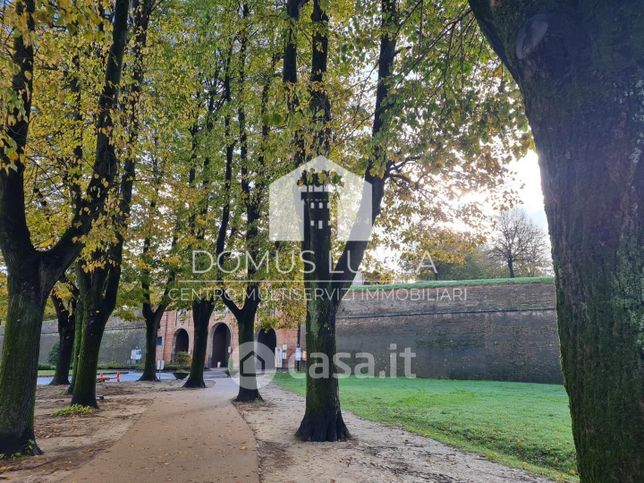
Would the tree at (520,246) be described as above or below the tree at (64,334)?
above

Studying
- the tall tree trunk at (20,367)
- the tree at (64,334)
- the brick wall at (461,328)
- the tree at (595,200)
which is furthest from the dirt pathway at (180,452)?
the brick wall at (461,328)

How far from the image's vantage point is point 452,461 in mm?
7328

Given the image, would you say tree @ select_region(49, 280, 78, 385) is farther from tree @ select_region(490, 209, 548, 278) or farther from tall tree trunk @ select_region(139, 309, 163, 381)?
tree @ select_region(490, 209, 548, 278)

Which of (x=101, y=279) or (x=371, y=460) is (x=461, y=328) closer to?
(x=101, y=279)

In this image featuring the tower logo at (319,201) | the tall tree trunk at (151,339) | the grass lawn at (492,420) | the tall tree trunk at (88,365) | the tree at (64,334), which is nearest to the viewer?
the grass lawn at (492,420)

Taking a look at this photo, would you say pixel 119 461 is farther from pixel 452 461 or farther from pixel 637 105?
pixel 637 105

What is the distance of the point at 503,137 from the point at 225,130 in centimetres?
976

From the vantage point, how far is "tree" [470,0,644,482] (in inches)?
86.0

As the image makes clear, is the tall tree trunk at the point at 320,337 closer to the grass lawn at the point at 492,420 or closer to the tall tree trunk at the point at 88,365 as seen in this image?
the grass lawn at the point at 492,420

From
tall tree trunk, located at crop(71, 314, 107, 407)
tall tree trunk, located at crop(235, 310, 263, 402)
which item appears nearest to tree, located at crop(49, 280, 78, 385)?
tall tree trunk, located at crop(71, 314, 107, 407)

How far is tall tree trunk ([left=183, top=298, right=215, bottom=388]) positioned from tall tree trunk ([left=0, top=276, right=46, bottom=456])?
36.2 ft

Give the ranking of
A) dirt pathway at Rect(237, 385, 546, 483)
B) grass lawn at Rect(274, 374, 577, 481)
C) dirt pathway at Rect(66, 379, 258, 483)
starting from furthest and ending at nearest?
grass lawn at Rect(274, 374, 577, 481), dirt pathway at Rect(237, 385, 546, 483), dirt pathway at Rect(66, 379, 258, 483)

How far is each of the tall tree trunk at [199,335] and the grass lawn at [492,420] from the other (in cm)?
596

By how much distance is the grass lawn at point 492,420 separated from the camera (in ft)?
26.5
